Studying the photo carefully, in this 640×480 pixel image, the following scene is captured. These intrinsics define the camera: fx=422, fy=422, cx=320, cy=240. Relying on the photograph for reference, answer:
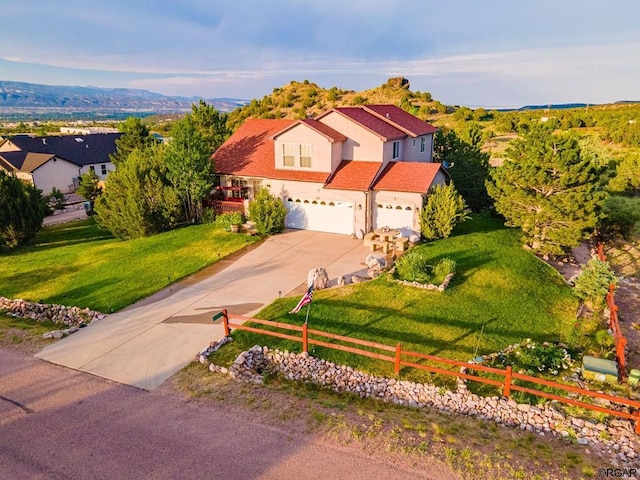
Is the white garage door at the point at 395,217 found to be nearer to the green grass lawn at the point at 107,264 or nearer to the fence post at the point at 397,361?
the green grass lawn at the point at 107,264

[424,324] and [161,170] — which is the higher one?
[161,170]

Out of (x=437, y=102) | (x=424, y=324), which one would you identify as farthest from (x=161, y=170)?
(x=437, y=102)

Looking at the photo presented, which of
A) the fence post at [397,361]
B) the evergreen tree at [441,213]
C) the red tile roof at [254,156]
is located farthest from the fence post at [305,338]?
the red tile roof at [254,156]

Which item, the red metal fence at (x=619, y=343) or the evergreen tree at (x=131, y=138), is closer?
the red metal fence at (x=619, y=343)

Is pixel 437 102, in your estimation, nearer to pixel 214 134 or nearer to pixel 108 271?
pixel 214 134

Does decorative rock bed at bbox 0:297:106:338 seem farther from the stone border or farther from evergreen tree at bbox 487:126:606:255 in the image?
evergreen tree at bbox 487:126:606:255

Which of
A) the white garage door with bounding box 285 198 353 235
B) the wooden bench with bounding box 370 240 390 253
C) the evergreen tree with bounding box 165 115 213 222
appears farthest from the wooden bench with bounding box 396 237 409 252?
the evergreen tree with bounding box 165 115 213 222

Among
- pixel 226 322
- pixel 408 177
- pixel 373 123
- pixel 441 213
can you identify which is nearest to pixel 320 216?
pixel 408 177
